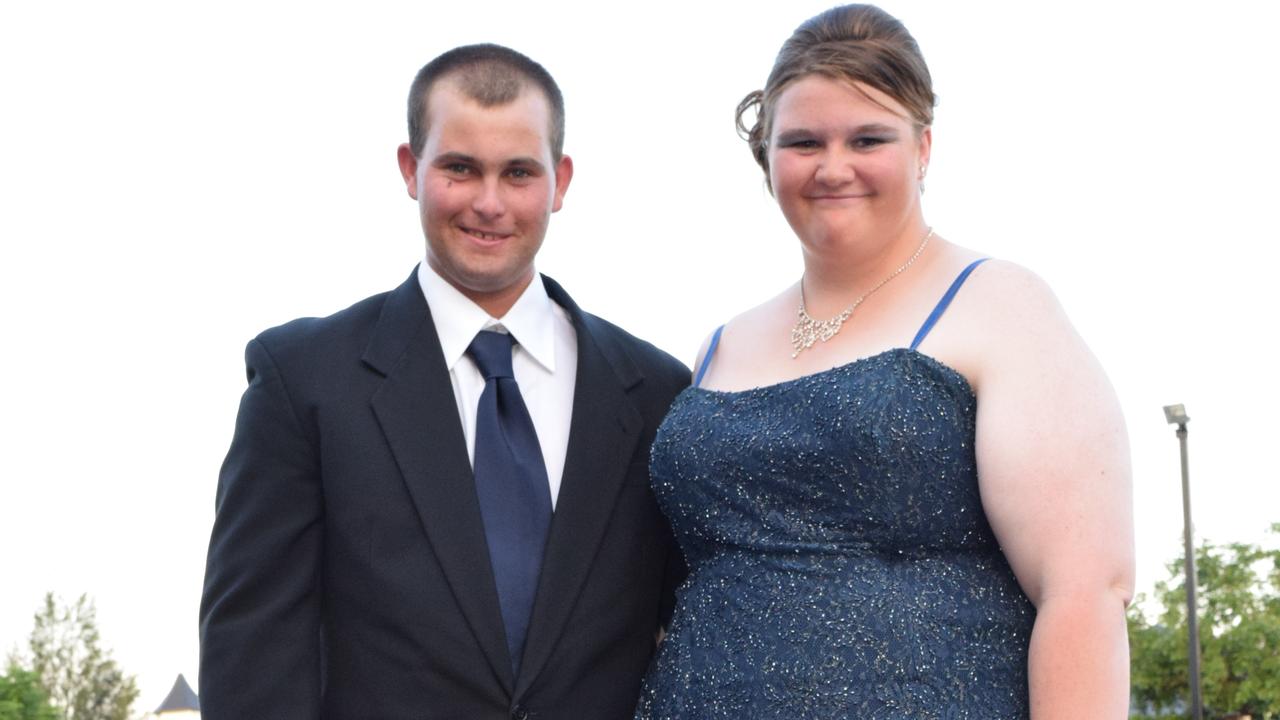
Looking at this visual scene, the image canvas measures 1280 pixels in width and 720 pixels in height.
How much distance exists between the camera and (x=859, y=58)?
146 inches

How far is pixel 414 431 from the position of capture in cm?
377

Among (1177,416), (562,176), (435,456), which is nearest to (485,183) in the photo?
(562,176)

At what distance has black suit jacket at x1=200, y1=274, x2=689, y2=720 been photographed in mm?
3607

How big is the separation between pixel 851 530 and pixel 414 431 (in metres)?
1.14

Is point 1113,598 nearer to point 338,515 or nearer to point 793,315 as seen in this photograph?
point 793,315

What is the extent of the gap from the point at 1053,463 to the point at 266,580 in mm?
1915

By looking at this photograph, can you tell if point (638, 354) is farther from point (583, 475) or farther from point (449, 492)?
point (449, 492)

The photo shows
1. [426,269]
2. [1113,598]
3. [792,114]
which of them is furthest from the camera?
[426,269]

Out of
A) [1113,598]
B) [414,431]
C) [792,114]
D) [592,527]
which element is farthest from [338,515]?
[1113,598]

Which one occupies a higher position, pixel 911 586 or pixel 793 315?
pixel 793 315

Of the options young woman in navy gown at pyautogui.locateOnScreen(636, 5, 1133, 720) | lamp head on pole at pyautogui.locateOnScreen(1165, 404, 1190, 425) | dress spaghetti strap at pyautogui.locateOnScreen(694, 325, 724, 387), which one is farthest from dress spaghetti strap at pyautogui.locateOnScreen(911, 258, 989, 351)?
lamp head on pole at pyautogui.locateOnScreen(1165, 404, 1190, 425)

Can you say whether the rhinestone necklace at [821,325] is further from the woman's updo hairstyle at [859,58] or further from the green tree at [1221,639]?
the green tree at [1221,639]

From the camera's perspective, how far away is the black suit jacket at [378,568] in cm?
361

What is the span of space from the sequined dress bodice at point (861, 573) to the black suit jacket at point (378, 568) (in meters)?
0.33
